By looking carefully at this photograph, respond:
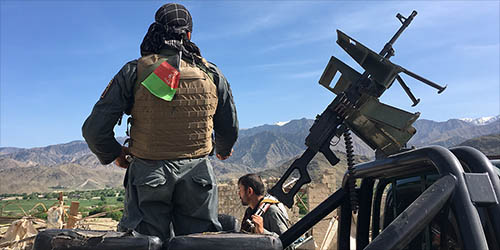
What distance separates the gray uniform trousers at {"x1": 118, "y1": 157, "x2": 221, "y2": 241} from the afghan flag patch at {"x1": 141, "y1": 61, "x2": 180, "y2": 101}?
37 centimetres

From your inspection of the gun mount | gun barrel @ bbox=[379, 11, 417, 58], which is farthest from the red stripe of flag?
gun barrel @ bbox=[379, 11, 417, 58]

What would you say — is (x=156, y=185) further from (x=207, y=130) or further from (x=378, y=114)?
(x=378, y=114)

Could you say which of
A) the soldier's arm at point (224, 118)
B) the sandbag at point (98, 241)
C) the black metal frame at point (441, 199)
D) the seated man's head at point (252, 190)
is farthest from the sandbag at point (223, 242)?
the seated man's head at point (252, 190)

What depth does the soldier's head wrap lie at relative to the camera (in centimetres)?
246

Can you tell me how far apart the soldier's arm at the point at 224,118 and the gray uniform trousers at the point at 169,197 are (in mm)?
373

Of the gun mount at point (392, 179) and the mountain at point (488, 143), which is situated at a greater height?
the gun mount at point (392, 179)

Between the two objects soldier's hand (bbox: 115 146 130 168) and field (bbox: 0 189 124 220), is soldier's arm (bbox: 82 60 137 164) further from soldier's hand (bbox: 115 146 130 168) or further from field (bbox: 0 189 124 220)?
field (bbox: 0 189 124 220)

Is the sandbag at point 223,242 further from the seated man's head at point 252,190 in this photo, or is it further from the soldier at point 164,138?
the seated man's head at point 252,190

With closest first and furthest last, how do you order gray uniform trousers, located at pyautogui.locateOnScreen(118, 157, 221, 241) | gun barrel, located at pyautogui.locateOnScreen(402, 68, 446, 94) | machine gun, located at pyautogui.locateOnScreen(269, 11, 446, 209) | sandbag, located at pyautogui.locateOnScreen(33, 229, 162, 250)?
sandbag, located at pyautogui.locateOnScreen(33, 229, 162, 250) → gray uniform trousers, located at pyautogui.locateOnScreen(118, 157, 221, 241) → machine gun, located at pyautogui.locateOnScreen(269, 11, 446, 209) → gun barrel, located at pyautogui.locateOnScreen(402, 68, 446, 94)

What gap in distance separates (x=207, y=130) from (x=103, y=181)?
495ft

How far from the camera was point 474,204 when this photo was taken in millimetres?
1393

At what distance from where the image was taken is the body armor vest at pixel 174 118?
2.22 m

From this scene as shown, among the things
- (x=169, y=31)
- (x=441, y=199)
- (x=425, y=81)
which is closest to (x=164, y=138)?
(x=169, y=31)

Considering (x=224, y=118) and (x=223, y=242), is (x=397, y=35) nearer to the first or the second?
(x=224, y=118)
